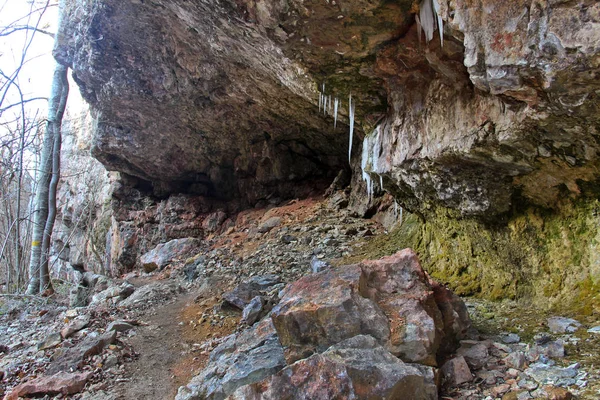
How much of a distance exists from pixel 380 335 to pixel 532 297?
198 cm

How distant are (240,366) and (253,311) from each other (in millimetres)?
1754

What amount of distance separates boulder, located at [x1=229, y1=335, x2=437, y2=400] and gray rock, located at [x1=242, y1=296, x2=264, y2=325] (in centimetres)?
232

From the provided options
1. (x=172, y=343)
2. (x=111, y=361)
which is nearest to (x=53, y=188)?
(x=172, y=343)

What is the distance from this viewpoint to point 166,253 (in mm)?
10609

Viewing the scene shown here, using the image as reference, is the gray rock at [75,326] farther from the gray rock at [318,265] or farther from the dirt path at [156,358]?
the gray rock at [318,265]

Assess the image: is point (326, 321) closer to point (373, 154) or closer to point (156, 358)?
point (156, 358)

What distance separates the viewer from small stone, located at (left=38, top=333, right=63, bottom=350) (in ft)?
15.5

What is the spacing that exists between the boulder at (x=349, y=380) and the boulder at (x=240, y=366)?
487mm

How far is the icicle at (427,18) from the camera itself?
3.25 metres

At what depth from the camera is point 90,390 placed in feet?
12.0

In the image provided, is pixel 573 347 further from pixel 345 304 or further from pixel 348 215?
pixel 348 215

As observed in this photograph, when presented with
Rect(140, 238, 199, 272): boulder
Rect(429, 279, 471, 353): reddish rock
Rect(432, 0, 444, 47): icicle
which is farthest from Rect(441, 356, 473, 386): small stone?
Rect(140, 238, 199, 272): boulder

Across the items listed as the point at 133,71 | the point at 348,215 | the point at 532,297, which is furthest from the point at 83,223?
the point at 532,297

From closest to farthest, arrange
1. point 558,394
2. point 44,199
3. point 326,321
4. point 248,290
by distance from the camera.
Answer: point 558,394
point 326,321
point 248,290
point 44,199
